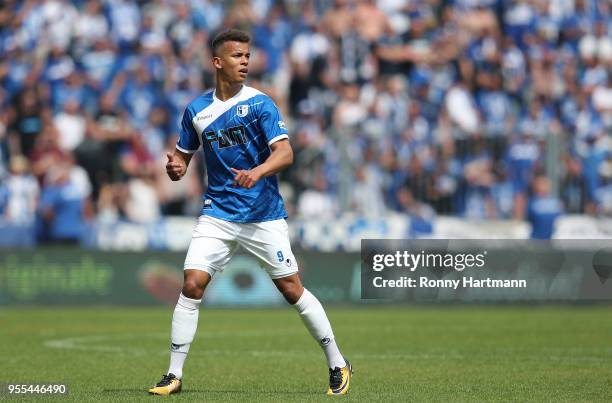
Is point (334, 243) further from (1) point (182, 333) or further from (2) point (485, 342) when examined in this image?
(1) point (182, 333)

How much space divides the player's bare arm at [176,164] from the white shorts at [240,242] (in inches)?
15.9

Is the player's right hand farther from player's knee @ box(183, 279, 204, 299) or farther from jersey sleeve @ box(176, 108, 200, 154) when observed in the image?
player's knee @ box(183, 279, 204, 299)

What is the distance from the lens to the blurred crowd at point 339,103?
2197cm

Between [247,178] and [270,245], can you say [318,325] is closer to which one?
[270,245]

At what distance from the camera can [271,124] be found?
915 centimetres

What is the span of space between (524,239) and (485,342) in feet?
23.2

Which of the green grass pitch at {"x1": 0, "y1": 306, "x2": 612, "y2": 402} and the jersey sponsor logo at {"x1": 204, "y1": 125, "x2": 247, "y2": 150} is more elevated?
the jersey sponsor logo at {"x1": 204, "y1": 125, "x2": 247, "y2": 150}

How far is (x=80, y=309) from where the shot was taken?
21203mm

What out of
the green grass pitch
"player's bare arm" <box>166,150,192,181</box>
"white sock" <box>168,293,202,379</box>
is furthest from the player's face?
the green grass pitch

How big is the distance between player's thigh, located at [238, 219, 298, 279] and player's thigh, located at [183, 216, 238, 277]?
0.12 meters

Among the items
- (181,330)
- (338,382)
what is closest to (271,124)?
(181,330)

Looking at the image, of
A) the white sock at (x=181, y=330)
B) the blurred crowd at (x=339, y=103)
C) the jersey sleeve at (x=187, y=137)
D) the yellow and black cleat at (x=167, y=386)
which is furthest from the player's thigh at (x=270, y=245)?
the blurred crowd at (x=339, y=103)

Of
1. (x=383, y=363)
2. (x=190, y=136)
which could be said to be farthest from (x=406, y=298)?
(x=190, y=136)

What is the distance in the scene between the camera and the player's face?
915cm
